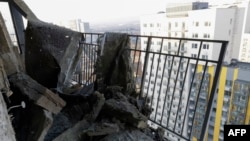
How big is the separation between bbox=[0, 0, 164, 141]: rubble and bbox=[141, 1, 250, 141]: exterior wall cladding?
66cm

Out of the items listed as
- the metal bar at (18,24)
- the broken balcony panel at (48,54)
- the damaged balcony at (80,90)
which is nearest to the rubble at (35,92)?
the damaged balcony at (80,90)

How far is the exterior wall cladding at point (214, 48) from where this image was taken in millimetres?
4098

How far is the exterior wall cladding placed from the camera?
410 cm

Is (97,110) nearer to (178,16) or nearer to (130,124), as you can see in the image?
(130,124)

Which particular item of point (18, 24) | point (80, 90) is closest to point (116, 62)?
point (80, 90)

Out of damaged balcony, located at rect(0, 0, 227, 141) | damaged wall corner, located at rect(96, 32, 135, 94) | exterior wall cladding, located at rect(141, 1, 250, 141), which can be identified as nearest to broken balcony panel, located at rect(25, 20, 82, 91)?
damaged balcony, located at rect(0, 0, 227, 141)

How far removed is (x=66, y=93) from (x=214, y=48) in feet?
10.3

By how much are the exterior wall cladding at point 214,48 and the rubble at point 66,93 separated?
0.66 metres

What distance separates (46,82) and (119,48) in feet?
2.83

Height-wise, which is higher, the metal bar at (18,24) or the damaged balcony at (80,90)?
the metal bar at (18,24)

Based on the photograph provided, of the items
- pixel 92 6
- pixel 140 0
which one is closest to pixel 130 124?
pixel 92 6

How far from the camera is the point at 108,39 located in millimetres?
2275

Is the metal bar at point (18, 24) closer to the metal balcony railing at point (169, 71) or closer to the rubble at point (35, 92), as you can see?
the metal balcony railing at point (169, 71)

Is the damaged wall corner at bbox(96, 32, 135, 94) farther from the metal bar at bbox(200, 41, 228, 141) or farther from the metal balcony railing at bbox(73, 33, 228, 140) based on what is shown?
the metal bar at bbox(200, 41, 228, 141)
